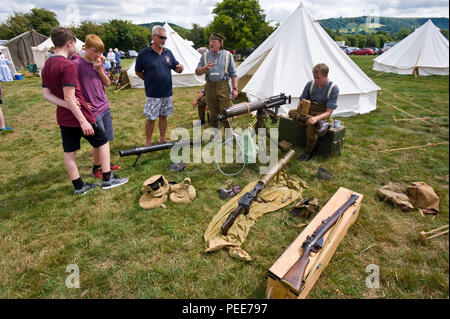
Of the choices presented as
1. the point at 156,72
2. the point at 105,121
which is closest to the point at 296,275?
the point at 105,121

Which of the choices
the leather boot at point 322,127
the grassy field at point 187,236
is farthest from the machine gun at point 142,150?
the leather boot at point 322,127

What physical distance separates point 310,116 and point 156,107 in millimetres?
3076

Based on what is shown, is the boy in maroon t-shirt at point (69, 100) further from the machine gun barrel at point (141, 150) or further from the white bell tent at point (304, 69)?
the white bell tent at point (304, 69)

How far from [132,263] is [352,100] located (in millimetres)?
7304

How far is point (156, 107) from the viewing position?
15.4 ft

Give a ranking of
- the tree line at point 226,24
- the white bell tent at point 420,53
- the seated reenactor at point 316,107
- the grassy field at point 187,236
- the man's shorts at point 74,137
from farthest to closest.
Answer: the tree line at point 226,24 < the white bell tent at point 420,53 < the seated reenactor at point 316,107 < the man's shorts at point 74,137 < the grassy field at point 187,236

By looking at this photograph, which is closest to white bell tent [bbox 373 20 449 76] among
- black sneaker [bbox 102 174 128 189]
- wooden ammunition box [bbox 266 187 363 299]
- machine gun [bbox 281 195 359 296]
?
wooden ammunition box [bbox 266 187 363 299]

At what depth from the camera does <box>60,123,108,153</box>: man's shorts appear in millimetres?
3345

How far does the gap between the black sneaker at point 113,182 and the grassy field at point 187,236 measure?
10 centimetres

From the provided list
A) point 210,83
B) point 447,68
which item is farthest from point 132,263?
point 210,83

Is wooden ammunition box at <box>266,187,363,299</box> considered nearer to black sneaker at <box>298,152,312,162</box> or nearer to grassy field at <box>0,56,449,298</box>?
grassy field at <box>0,56,449,298</box>

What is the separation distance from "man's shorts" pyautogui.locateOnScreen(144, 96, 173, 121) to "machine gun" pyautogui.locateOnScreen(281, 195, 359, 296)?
11.9 ft

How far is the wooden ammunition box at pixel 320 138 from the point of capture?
A: 4727 mm

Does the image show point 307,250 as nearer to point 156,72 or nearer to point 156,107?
point 156,107
